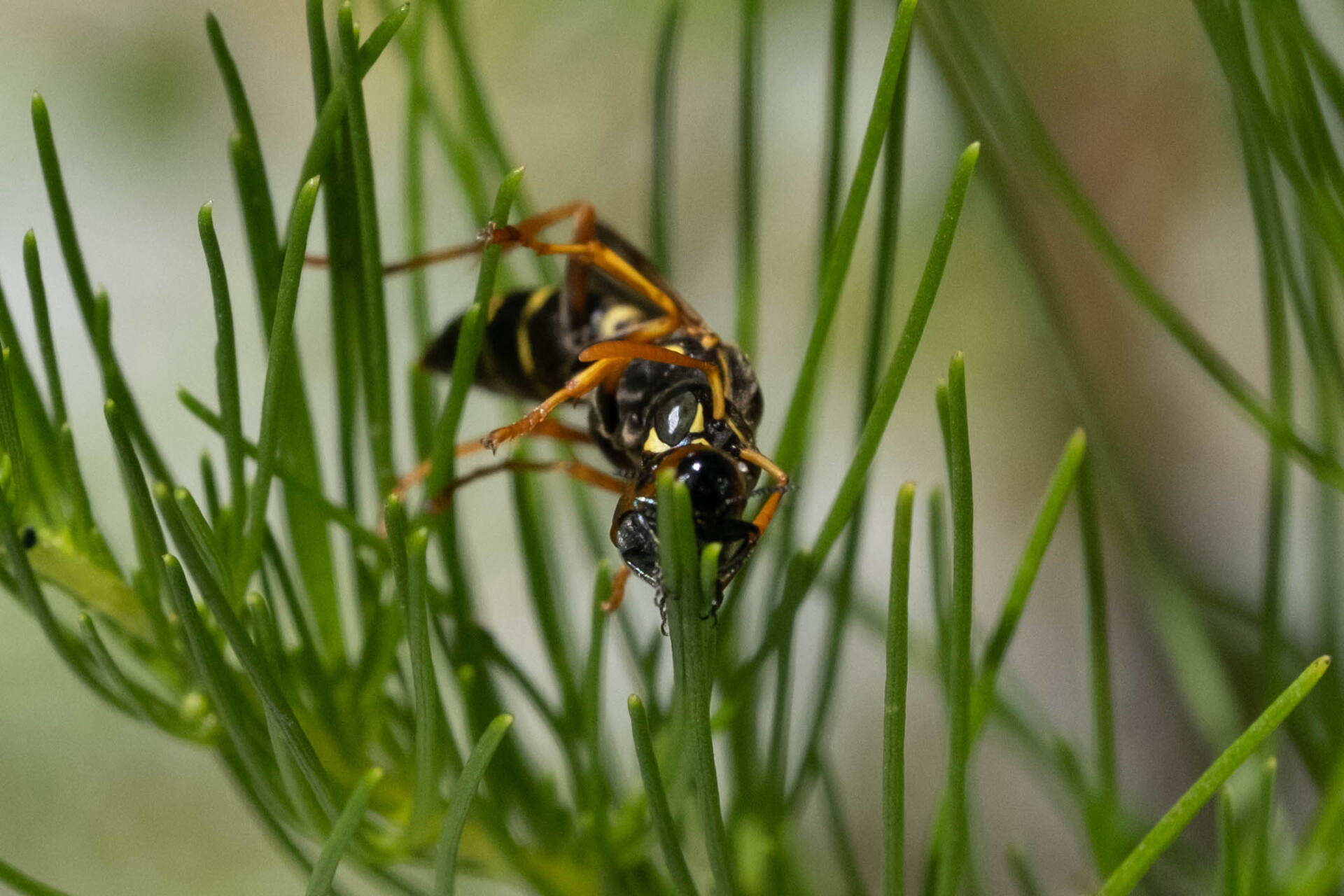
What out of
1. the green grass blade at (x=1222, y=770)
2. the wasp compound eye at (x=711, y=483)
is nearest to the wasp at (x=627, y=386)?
the wasp compound eye at (x=711, y=483)

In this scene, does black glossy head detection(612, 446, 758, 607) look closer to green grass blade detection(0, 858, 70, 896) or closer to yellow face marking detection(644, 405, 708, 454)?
yellow face marking detection(644, 405, 708, 454)

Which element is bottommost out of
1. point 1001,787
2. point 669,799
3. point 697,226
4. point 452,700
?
point 1001,787

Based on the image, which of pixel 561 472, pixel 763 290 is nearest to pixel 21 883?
pixel 561 472

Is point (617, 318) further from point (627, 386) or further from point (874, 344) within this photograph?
point (874, 344)

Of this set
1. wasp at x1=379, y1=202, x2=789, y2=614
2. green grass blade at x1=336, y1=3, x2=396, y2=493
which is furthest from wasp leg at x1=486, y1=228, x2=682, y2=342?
green grass blade at x1=336, y1=3, x2=396, y2=493

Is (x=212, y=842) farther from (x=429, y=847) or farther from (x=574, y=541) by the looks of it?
(x=429, y=847)

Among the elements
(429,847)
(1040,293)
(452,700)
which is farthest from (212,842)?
(1040,293)
